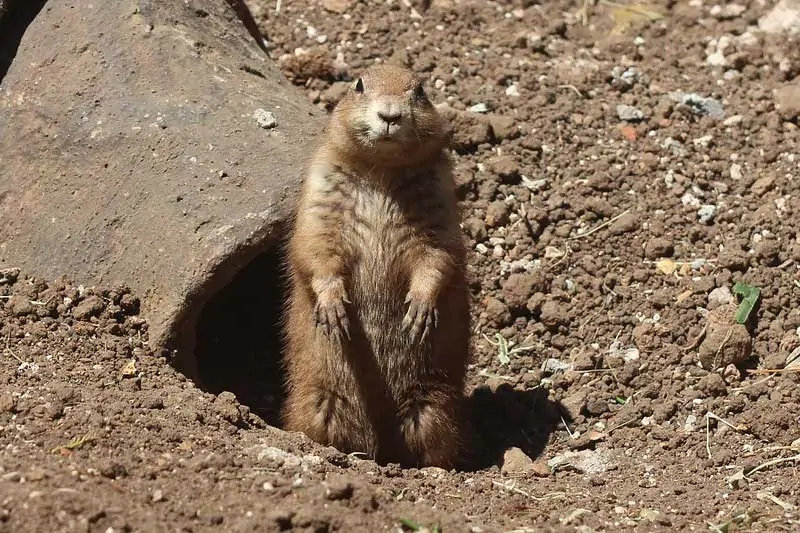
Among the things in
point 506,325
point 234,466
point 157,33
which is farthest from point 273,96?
point 234,466

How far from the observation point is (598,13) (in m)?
9.84

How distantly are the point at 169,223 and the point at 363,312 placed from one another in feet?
3.93

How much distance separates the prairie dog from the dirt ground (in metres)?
0.57

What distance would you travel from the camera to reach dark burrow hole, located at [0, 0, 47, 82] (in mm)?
7215

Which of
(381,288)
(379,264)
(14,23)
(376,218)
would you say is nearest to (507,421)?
(381,288)

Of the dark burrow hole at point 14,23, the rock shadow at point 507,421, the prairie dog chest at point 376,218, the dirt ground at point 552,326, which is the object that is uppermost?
the dark burrow hole at point 14,23

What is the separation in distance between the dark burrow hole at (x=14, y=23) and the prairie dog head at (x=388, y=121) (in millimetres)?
2318

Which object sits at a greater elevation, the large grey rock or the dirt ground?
the large grey rock

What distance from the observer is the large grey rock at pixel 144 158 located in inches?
243

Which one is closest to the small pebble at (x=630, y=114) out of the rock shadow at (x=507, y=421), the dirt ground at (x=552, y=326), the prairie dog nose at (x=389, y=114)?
the dirt ground at (x=552, y=326)

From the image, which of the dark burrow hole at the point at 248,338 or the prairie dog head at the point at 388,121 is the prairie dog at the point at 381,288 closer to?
the prairie dog head at the point at 388,121

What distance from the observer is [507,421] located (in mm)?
7152

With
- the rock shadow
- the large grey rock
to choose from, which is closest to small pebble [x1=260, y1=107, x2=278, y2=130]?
the large grey rock

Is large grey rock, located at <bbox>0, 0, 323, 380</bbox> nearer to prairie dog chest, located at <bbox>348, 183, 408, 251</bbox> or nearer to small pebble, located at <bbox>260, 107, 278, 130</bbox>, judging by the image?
small pebble, located at <bbox>260, 107, 278, 130</bbox>
